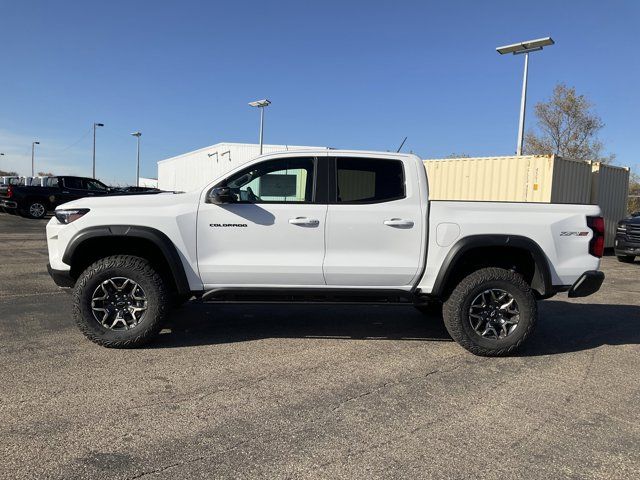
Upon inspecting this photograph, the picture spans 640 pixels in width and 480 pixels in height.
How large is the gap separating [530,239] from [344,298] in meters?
1.90

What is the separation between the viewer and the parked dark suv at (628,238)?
1363 cm

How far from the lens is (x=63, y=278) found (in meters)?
4.98

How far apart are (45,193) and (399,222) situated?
67.8ft

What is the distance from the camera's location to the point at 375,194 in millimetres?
5090

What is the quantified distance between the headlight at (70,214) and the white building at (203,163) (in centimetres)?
2136

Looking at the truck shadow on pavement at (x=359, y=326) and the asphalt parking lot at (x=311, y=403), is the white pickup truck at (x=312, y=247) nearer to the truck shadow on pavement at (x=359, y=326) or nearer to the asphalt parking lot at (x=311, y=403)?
the asphalt parking lot at (x=311, y=403)

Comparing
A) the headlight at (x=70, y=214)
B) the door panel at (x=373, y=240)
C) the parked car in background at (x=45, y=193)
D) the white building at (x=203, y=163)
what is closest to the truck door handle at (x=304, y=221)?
the door panel at (x=373, y=240)

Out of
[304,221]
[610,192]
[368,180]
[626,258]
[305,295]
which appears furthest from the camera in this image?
[610,192]

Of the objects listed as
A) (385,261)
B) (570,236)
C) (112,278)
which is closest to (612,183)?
(570,236)

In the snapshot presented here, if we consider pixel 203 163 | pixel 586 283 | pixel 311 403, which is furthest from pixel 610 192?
pixel 203 163

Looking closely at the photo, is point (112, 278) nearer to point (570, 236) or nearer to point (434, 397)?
point (434, 397)

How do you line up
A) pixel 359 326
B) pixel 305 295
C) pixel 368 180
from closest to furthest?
pixel 305 295 < pixel 368 180 < pixel 359 326

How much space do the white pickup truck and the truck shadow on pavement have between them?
617 mm

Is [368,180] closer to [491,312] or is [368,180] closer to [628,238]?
[491,312]
